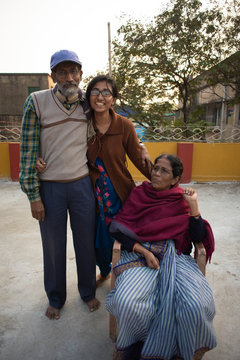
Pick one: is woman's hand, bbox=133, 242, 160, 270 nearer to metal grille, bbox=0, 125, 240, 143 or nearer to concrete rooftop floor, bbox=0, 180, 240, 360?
concrete rooftop floor, bbox=0, 180, 240, 360

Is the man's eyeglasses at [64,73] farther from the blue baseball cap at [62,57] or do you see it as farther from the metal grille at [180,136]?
the metal grille at [180,136]

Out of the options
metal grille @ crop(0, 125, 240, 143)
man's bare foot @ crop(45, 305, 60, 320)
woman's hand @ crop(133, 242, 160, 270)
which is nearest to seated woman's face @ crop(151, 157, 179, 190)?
woman's hand @ crop(133, 242, 160, 270)

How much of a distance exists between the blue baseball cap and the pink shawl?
1.04 m

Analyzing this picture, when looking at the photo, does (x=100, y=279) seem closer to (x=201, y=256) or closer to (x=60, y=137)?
(x=201, y=256)

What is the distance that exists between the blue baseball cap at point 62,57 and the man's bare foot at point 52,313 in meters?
1.86

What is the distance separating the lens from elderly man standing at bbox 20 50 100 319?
5.72 ft

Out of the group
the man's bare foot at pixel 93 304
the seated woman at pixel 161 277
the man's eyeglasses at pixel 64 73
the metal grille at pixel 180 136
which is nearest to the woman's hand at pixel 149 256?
the seated woman at pixel 161 277

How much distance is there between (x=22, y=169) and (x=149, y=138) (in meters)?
4.78

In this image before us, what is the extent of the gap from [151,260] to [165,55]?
7.74 m

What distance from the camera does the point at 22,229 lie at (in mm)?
3686

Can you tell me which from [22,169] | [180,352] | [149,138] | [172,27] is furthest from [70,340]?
[172,27]

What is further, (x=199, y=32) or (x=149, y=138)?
(x=199, y=32)

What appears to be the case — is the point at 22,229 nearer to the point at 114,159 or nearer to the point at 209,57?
the point at 114,159

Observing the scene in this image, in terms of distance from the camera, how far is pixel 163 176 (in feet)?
6.15
